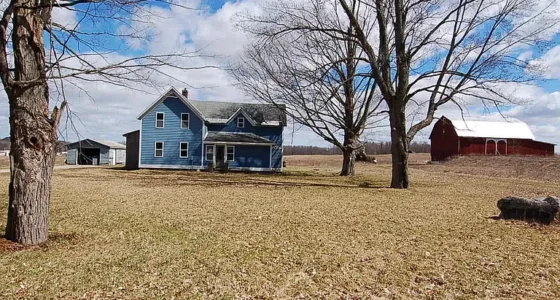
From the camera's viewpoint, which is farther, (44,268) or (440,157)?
(440,157)

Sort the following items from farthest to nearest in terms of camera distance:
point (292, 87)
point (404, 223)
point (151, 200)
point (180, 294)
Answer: point (292, 87)
point (151, 200)
point (404, 223)
point (180, 294)

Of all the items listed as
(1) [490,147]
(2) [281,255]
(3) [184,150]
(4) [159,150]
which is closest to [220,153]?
(3) [184,150]

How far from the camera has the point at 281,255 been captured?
5512 mm

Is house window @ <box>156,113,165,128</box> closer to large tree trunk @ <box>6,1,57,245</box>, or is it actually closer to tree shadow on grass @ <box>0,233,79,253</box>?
tree shadow on grass @ <box>0,233,79,253</box>

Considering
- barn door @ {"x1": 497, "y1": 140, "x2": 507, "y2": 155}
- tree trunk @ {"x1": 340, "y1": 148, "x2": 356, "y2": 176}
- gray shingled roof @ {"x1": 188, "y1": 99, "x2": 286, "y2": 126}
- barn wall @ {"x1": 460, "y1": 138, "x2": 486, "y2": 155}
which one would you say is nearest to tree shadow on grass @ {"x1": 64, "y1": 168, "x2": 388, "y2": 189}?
tree trunk @ {"x1": 340, "y1": 148, "x2": 356, "y2": 176}

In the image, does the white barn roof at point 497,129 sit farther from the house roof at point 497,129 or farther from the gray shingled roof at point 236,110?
the gray shingled roof at point 236,110

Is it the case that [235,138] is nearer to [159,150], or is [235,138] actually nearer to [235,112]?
[235,112]

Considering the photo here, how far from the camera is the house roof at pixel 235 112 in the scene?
1203 inches

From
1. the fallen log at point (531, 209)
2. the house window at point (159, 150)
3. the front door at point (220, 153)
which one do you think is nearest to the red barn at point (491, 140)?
the front door at point (220, 153)

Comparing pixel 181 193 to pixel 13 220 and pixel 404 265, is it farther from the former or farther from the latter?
pixel 404 265

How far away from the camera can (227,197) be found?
1206 centimetres

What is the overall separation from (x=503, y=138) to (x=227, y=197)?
4141cm

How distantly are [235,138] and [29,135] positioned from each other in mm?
24126

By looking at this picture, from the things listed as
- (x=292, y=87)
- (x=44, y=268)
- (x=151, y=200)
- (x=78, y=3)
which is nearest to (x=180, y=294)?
(x=44, y=268)
